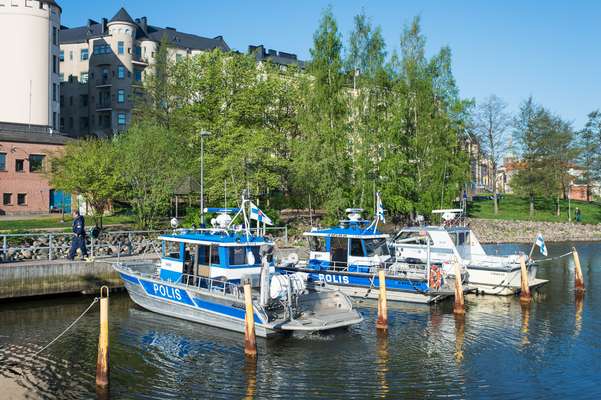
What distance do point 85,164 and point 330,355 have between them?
74.0 ft

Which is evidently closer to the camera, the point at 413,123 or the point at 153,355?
the point at 153,355

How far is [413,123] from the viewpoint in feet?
Result: 156

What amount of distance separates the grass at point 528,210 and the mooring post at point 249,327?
158 feet

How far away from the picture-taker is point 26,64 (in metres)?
57.2

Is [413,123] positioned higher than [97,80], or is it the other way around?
[97,80]

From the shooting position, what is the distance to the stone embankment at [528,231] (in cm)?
5512

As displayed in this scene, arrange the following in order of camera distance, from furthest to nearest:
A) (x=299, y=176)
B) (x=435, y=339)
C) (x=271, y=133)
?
1. (x=271, y=133)
2. (x=299, y=176)
3. (x=435, y=339)

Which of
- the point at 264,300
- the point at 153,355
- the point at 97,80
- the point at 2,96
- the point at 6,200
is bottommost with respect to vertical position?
the point at 153,355

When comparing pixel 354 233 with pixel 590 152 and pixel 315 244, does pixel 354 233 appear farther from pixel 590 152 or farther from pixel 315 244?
pixel 590 152

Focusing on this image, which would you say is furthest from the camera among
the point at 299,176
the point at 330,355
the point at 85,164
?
the point at 299,176

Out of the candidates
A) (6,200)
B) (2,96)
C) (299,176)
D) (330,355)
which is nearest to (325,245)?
(330,355)

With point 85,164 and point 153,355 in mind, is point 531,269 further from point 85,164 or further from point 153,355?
point 85,164

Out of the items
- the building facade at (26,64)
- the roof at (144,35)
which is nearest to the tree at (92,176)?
the building facade at (26,64)

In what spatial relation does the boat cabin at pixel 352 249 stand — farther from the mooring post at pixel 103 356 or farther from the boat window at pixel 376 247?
the mooring post at pixel 103 356
